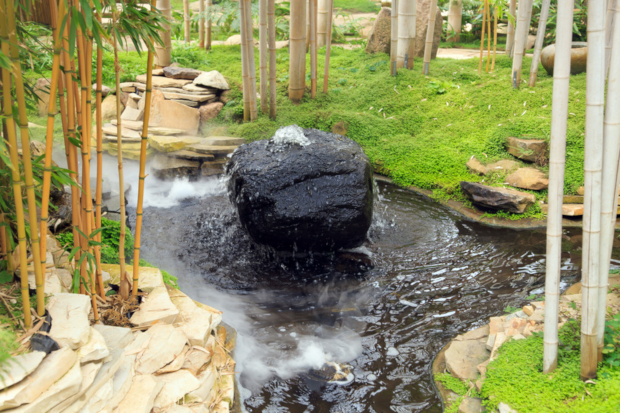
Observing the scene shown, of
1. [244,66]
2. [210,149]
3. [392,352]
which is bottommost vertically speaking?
[392,352]

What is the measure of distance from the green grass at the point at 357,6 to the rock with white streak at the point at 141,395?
49.8 feet

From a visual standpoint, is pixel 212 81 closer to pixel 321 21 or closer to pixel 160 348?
pixel 321 21

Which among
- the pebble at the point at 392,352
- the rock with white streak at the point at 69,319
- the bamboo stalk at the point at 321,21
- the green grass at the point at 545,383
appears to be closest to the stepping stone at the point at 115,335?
the rock with white streak at the point at 69,319

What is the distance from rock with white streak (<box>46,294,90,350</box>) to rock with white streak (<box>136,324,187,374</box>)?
0.45 meters

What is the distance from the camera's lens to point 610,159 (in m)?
2.38

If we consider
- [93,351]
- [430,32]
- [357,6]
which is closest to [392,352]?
[93,351]

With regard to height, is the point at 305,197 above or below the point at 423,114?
below

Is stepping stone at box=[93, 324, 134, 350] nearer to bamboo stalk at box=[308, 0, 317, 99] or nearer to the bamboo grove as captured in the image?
the bamboo grove

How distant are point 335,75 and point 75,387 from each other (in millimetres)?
7858

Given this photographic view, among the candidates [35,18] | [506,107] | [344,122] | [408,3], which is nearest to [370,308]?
[344,122]

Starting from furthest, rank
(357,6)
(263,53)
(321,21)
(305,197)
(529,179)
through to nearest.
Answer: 1. (357,6)
2. (321,21)
3. (263,53)
4. (529,179)
5. (305,197)

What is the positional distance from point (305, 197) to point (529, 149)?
3386mm

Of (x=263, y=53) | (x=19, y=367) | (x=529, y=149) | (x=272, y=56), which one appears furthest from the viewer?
(x=263, y=53)

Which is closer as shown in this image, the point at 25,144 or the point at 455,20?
the point at 25,144
